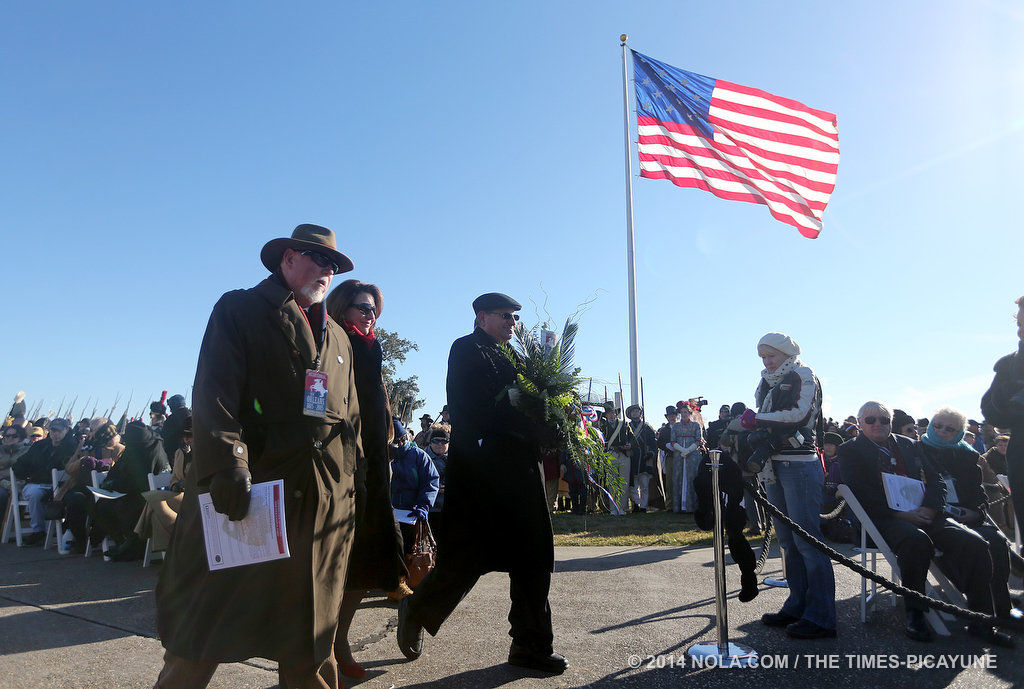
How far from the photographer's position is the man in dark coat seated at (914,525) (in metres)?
4.40

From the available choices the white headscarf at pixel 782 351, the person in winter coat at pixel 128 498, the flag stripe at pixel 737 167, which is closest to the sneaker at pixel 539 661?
the white headscarf at pixel 782 351

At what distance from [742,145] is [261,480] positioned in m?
11.5

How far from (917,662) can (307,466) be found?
12.3 feet

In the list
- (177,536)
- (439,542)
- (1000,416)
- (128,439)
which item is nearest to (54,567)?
(128,439)

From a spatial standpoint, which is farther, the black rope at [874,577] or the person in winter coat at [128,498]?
the person in winter coat at [128,498]

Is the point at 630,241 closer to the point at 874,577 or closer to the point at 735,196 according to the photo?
the point at 735,196

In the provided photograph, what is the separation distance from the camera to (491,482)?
359 centimetres

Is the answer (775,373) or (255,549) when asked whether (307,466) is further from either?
(775,373)

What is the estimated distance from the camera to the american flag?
11203mm

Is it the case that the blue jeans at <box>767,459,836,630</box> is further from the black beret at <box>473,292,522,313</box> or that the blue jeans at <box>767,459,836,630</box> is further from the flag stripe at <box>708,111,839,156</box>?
the flag stripe at <box>708,111,839,156</box>

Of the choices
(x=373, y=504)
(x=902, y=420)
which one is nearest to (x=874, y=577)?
(x=373, y=504)

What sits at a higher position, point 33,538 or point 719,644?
point 719,644

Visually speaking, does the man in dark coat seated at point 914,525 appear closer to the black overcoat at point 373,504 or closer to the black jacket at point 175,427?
the black overcoat at point 373,504

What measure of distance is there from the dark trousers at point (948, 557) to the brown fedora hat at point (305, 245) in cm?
425
